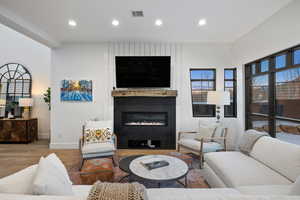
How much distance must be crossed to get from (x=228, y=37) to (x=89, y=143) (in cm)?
409

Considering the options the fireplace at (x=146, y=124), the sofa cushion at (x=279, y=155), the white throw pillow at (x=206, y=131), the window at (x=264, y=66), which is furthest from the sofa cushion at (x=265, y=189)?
the fireplace at (x=146, y=124)


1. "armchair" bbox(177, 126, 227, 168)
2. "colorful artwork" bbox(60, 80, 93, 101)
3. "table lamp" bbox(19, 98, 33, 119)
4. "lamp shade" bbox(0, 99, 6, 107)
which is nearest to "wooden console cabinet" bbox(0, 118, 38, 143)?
"table lamp" bbox(19, 98, 33, 119)

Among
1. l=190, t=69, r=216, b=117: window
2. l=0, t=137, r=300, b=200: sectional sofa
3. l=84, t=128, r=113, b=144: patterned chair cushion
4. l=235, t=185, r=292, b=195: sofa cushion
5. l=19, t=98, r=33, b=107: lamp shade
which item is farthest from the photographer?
l=19, t=98, r=33, b=107: lamp shade

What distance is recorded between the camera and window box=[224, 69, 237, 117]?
162 inches

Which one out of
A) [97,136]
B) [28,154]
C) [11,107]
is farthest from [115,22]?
[11,107]

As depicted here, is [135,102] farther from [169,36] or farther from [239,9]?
[239,9]

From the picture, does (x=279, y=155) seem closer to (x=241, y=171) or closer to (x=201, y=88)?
(x=241, y=171)

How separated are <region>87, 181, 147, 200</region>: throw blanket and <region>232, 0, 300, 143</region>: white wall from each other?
2.98 meters

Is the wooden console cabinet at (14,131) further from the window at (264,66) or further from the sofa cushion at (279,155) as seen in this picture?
the window at (264,66)

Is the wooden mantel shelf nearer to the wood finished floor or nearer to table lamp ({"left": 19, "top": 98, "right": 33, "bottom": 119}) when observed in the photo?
the wood finished floor

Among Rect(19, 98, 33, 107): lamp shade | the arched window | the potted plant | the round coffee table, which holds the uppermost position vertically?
the arched window

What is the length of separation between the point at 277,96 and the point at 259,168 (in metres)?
1.63

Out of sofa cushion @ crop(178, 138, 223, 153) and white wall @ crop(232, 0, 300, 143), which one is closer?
white wall @ crop(232, 0, 300, 143)

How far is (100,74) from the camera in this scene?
13.5 ft
